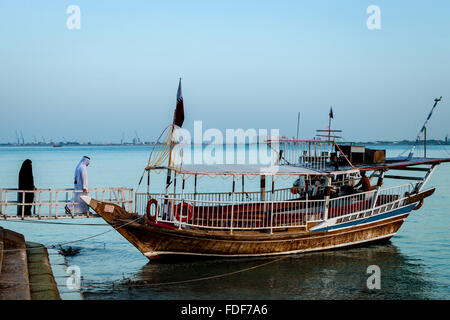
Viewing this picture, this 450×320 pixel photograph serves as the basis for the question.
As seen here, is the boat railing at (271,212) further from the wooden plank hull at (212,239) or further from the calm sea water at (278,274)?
the calm sea water at (278,274)

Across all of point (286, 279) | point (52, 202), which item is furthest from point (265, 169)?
point (52, 202)

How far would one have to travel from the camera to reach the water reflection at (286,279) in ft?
37.0

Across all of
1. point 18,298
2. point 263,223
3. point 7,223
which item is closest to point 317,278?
point 263,223

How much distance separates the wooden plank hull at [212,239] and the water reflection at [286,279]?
321 mm

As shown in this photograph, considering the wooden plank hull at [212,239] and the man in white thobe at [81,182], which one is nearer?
the man in white thobe at [81,182]

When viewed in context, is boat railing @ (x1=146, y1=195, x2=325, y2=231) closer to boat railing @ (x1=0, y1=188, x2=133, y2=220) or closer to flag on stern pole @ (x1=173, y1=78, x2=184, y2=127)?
boat railing @ (x1=0, y1=188, x2=133, y2=220)

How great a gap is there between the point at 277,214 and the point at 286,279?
3.06m

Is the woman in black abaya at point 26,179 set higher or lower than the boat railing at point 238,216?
higher

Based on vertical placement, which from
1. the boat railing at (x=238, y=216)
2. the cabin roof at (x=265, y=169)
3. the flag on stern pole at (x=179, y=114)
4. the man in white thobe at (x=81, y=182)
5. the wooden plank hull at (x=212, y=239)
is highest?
the flag on stern pole at (x=179, y=114)

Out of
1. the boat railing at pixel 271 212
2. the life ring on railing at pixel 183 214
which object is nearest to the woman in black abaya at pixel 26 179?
the boat railing at pixel 271 212

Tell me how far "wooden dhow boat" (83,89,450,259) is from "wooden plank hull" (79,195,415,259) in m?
0.03

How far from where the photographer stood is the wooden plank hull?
13.0 m
